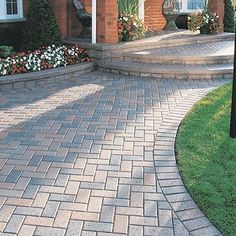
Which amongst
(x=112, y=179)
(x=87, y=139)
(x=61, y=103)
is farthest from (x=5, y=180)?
(x=61, y=103)

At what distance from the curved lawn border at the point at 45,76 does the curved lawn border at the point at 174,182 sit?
10.1 ft

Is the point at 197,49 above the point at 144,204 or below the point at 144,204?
above

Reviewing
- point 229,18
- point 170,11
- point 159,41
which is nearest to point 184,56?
point 159,41

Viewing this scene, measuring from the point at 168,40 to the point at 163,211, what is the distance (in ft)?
25.5

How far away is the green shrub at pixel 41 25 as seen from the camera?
920cm

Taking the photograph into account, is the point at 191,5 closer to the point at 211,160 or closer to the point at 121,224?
the point at 211,160

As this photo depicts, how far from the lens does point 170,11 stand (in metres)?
12.3

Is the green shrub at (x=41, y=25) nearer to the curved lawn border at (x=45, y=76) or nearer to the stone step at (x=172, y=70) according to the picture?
the curved lawn border at (x=45, y=76)

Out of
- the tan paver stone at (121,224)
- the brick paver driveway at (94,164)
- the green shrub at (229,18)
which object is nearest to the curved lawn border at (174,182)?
the brick paver driveway at (94,164)

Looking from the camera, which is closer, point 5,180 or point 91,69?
point 5,180

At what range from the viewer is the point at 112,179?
4.09 meters

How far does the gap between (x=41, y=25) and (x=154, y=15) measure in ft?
16.8

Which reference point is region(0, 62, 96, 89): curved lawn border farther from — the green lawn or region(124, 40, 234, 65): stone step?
the green lawn

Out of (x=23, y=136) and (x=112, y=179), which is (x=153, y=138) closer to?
(x=112, y=179)
